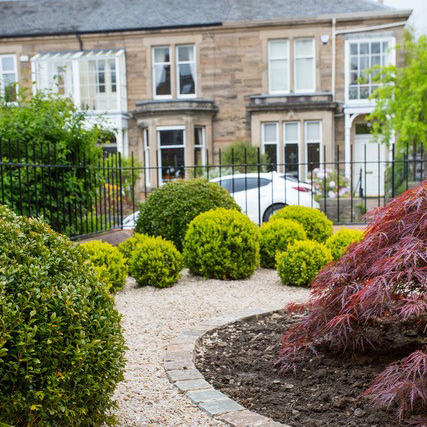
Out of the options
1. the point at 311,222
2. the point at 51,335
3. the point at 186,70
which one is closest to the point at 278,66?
the point at 186,70

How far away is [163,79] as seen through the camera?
24.4m

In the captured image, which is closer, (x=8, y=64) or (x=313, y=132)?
(x=313, y=132)

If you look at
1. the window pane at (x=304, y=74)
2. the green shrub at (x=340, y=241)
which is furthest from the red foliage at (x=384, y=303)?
the window pane at (x=304, y=74)

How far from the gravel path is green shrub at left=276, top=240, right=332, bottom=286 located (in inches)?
7.2

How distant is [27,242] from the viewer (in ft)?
9.14

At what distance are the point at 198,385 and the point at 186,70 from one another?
2188cm

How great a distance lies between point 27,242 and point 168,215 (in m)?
5.65

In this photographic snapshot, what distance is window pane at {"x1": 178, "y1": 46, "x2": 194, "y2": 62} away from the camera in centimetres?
2416

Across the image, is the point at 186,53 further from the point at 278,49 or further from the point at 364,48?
the point at 364,48

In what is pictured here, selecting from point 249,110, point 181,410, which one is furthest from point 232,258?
point 249,110

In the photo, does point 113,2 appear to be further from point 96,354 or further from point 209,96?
point 96,354

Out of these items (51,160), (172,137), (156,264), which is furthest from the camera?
(172,137)

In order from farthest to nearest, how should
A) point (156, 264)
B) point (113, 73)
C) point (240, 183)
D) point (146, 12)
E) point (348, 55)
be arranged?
1. point (146, 12)
2. point (113, 73)
3. point (348, 55)
4. point (240, 183)
5. point (156, 264)

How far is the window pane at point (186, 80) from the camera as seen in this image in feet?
79.4
